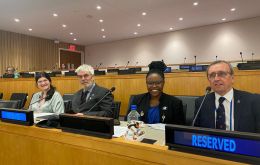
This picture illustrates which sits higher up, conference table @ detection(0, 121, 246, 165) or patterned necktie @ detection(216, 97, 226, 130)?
patterned necktie @ detection(216, 97, 226, 130)

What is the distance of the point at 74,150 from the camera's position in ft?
3.85

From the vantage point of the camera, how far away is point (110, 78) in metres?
3.77

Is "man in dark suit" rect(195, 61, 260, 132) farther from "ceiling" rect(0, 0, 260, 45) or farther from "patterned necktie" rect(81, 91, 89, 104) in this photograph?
"ceiling" rect(0, 0, 260, 45)

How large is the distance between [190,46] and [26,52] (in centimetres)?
734

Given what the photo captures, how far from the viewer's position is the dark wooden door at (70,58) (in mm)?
11641

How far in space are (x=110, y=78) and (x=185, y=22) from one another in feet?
18.6

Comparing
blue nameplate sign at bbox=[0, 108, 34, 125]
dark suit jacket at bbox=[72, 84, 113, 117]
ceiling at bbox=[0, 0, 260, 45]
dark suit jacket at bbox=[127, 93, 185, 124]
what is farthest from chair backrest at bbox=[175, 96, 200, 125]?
ceiling at bbox=[0, 0, 260, 45]

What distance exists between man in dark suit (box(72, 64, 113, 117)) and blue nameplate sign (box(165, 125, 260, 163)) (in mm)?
1412

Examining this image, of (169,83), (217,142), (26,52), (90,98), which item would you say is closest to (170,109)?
(90,98)

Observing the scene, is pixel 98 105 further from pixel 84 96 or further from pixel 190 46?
pixel 190 46

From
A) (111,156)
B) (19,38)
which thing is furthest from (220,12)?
(19,38)

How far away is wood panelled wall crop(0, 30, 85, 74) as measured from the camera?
9047 mm

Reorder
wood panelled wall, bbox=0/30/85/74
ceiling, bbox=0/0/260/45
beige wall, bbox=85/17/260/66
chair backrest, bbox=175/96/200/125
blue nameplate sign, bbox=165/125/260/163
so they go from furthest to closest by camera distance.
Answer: wood panelled wall, bbox=0/30/85/74 → beige wall, bbox=85/17/260/66 → ceiling, bbox=0/0/260/45 → chair backrest, bbox=175/96/200/125 → blue nameplate sign, bbox=165/125/260/163

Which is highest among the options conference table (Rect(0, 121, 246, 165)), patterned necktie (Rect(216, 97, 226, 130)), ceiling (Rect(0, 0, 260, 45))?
ceiling (Rect(0, 0, 260, 45))
